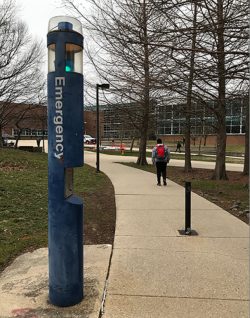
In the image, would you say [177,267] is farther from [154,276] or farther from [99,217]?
[99,217]

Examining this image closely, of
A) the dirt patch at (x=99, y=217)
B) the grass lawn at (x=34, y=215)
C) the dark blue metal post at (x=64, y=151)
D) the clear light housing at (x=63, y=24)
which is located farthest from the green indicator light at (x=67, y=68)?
the dirt patch at (x=99, y=217)

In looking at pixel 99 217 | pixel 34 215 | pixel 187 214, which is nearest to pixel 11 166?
pixel 34 215

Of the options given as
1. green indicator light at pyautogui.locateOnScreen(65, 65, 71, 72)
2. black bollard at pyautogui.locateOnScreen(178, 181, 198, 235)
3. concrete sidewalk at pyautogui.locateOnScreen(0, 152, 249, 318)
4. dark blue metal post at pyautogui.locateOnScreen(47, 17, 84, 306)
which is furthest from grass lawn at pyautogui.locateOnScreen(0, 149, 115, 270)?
green indicator light at pyautogui.locateOnScreen(65, 65, 71, 72)

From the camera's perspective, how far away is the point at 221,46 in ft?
32.3

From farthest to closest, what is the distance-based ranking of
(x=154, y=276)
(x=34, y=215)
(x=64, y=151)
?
1. (x=34, y=215)
2. (x=154, y=276)
3. (x=64, y=151)

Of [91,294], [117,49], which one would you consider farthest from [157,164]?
[91,294]

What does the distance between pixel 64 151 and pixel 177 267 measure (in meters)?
2.10

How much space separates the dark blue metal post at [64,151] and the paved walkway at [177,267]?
0.48m

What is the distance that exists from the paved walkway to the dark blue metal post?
1.56 ft

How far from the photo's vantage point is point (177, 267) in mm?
4719

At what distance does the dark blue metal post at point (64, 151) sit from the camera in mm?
3584

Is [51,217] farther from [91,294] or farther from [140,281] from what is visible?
[140,281]

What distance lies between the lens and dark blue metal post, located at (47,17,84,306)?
3584mm

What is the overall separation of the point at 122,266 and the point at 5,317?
1678 mm
